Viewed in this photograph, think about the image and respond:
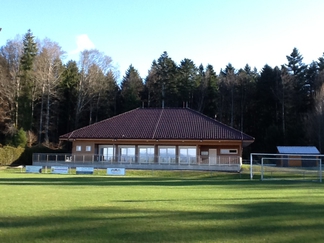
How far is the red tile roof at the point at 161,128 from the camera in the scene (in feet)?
145

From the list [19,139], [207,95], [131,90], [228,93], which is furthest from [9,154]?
[228,93]

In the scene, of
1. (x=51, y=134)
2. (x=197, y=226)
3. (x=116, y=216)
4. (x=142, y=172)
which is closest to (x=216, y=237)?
(x=197, y=226)

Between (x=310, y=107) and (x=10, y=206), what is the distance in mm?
61886

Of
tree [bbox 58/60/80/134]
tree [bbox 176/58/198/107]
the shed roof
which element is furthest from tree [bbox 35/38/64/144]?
the shed roof

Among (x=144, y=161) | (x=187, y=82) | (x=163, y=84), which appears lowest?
(x=144, y=161)

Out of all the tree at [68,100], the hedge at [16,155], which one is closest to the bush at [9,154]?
the hedge at [16,155]

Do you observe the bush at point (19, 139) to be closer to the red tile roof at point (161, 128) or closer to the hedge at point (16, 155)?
the hedge at point (16, 155)

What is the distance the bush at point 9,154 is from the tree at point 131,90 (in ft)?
77.3

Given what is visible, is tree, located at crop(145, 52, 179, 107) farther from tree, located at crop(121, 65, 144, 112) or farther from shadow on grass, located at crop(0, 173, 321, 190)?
shadow on grass, located at crop(0, 173, 321, 190)

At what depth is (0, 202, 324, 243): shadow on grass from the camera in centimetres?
804

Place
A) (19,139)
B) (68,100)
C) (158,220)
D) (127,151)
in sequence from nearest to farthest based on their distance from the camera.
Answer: (158,220)
(127,151)
(19,139)
(68,100)

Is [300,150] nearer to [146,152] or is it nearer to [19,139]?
[146,152]

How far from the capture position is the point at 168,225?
9297 millimetres

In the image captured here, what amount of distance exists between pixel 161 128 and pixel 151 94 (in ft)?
92.5
